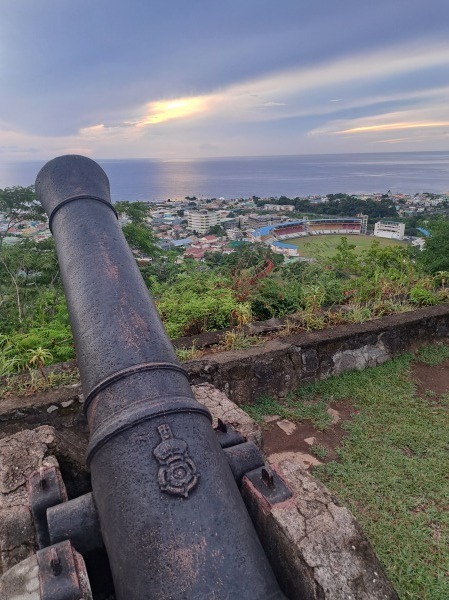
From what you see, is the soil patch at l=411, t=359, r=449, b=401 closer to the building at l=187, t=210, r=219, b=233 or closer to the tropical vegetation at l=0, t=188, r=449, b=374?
the tropical vegetation at l=0, t=188, r=449, b=374

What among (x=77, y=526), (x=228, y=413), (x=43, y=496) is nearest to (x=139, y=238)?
(x=228, y=413)

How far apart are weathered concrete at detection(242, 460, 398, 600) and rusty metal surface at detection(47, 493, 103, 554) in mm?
717

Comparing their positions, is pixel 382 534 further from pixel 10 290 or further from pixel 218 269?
pixel 10 290

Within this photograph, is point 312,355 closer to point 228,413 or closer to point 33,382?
point 228,413

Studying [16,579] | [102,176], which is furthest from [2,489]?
[102,176]

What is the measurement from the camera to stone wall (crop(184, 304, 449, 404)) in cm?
422

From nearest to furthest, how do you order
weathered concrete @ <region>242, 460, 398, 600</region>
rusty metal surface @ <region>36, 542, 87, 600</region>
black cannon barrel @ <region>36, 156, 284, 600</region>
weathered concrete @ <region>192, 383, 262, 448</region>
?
black cannon barrel @ <region>36, 156, 284, 600</region>, rusty metal surface @ <region>36, 542, 87, 600</region>, weathered concrete @ <region>242, 460, 398, 600</region>, weathered concrete @ <region>192, 383, 262, 448</region>

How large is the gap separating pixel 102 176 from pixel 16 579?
231 centimetres

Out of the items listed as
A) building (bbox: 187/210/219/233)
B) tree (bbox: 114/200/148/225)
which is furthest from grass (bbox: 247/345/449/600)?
building (bbox: 187/210/219/233)

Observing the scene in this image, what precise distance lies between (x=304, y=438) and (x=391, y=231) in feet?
56.6

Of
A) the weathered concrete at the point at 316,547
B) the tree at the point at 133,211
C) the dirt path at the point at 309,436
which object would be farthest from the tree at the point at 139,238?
the weathered concrete at the point at 316,547

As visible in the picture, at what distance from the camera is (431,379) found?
4734 mm

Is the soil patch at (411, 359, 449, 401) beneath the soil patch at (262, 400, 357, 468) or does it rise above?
above

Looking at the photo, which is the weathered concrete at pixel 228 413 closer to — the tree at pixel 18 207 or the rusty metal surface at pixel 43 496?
the rusty metal surface at pixel 43 496
